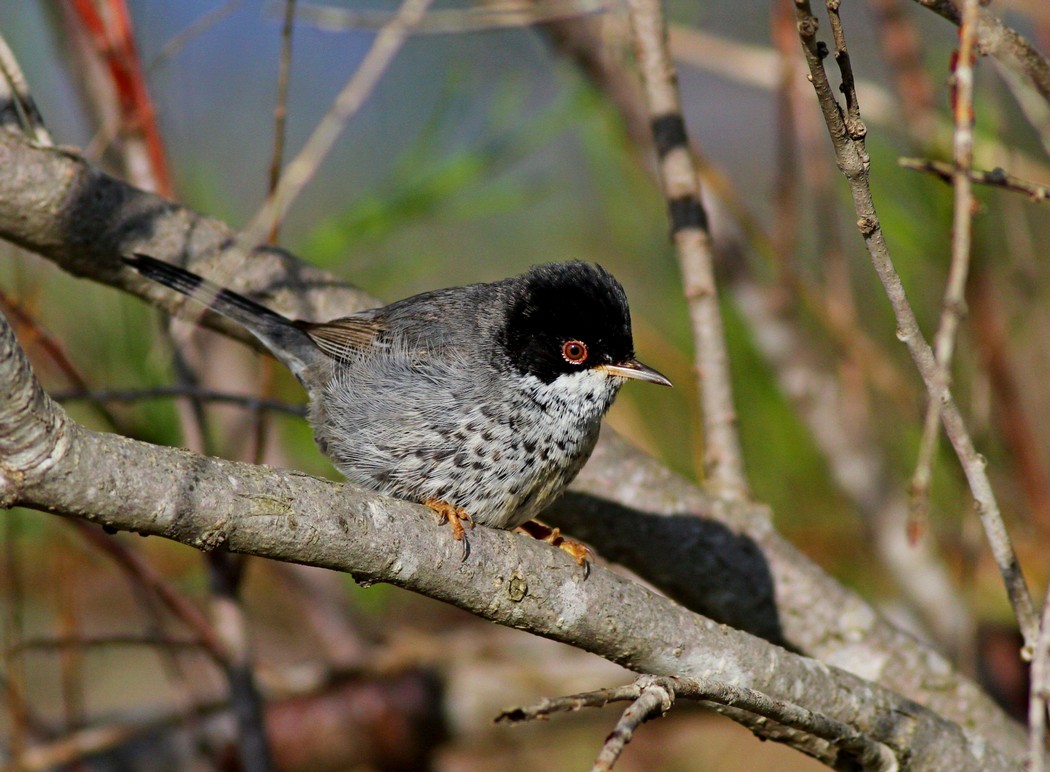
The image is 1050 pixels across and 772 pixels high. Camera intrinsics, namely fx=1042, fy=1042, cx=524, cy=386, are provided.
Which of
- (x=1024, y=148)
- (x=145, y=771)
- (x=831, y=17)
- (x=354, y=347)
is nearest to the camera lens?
(x=831, y=17)

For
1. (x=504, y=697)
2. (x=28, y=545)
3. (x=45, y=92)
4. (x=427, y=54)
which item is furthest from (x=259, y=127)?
(x=504, y=697)

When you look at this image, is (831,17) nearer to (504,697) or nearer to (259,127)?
(504,697)

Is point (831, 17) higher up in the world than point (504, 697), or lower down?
higher up

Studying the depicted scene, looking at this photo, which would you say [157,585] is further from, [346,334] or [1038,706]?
Answer: [1038,706]

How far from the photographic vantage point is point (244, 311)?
11.6ft

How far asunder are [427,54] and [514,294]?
530 cm

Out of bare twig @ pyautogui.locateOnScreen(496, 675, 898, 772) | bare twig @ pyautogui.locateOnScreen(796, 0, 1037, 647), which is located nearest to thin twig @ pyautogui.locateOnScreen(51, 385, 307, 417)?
bare twig @ pyautogui.locateOnScreen(496, 675, 898, 772)

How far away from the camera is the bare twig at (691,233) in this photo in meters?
3.66

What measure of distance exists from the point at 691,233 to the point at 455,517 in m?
1.57

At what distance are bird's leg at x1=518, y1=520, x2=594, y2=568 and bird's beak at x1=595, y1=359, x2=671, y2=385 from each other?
0.57 m

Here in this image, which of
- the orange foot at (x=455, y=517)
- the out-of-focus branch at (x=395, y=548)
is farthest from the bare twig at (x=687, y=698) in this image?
the orange foot at (x=455, y=517)

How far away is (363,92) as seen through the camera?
327 cm

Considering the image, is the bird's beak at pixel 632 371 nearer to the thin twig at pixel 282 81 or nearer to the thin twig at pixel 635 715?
the thin twig at pixel 282 81

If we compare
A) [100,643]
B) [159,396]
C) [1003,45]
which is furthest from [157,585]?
[1003,45]
